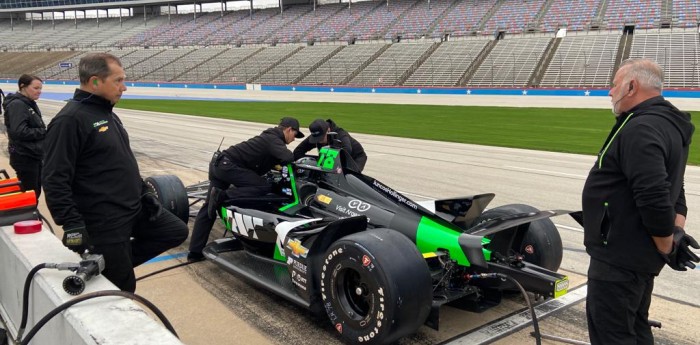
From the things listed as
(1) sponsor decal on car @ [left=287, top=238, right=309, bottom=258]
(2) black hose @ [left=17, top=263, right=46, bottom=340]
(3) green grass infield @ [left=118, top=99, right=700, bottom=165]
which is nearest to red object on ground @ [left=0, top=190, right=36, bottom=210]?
(2) black hose @ [left=17, top=263, right=46, bottom=340]

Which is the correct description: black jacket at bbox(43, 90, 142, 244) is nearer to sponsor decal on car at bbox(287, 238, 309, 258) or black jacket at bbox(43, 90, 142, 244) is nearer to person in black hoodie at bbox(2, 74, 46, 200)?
sponsor decal on car at bbox(287, 238, 309, 258)

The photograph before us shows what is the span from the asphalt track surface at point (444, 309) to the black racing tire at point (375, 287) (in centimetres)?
34

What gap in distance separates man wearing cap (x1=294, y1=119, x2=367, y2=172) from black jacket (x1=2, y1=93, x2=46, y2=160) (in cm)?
316

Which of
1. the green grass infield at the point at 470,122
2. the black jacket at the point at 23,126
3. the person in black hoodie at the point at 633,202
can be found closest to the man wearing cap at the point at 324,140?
the black jacket at the point at 23,126

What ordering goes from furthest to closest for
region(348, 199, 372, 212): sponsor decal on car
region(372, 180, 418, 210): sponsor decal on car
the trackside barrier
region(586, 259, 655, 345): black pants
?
region(348, 199, 372, 212): sponsor decal on car, region(372, 180, 418, 210): sponsor decal on car, region(586, 259, 655, 345): black pants, the trackside barrier

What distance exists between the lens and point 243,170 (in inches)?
242

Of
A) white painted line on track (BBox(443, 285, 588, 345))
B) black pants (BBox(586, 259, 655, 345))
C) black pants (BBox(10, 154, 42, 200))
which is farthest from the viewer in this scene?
black pants (BBox(10, 154, 42, 200))

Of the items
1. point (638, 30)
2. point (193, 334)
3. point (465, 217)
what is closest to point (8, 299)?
point (193, 334)

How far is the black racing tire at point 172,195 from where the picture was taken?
6.59 meters

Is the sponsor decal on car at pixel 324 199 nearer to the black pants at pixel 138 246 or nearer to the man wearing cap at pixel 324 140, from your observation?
the man wearing cap at pixel 324 140

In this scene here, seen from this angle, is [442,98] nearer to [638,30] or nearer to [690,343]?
[638,30]

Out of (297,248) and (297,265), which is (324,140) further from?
(297,265)

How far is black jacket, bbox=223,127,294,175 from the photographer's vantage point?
19.7 ft

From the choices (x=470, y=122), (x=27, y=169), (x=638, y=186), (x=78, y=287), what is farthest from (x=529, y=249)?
(x=470, y=122)
